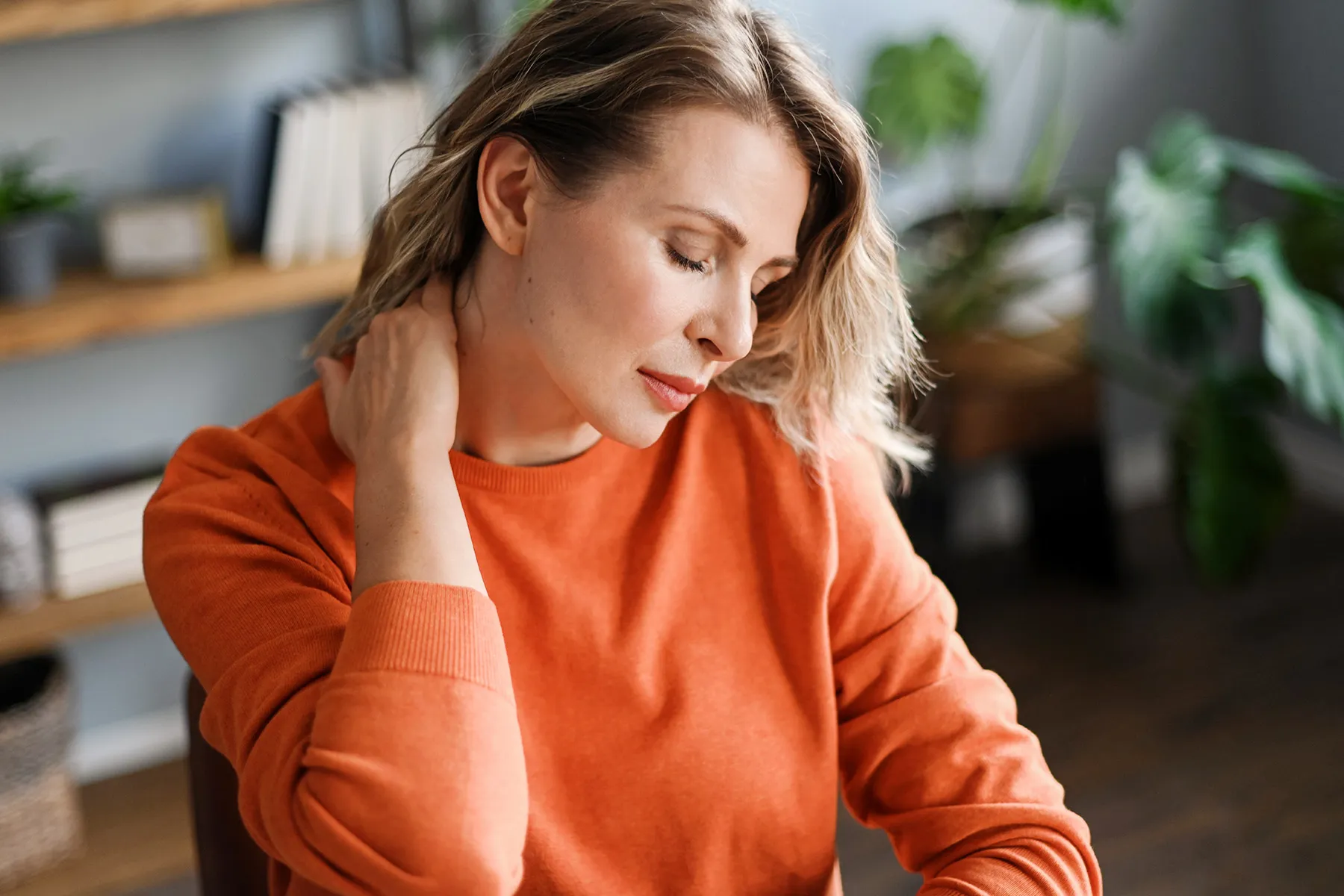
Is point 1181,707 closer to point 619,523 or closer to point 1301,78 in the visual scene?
point 1301,78

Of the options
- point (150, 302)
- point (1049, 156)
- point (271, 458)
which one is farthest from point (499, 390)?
point (1049, 156)

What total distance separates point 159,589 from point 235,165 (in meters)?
1.72

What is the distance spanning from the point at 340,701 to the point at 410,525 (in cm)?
14

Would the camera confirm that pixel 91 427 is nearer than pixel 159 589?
No

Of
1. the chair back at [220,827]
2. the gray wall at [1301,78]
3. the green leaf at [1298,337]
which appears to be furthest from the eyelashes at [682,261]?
the gray wall at [1301,78]

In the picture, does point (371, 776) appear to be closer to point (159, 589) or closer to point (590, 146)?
point (159, 589)

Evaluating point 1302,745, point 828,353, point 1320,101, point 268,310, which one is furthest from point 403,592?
point 1320,101

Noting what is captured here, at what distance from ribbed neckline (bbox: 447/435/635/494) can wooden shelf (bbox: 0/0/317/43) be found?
1408 mm

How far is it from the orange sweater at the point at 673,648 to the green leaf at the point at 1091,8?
1.73m

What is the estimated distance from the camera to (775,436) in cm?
117

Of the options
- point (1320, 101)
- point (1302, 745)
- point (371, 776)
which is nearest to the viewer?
point (371, 776)

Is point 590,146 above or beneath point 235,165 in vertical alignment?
above

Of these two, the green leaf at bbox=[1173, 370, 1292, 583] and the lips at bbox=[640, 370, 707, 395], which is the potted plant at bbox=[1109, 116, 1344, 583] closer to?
the green leaf at bbox=[1173, 370, 1292, 583]

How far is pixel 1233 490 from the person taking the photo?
2.52 m
